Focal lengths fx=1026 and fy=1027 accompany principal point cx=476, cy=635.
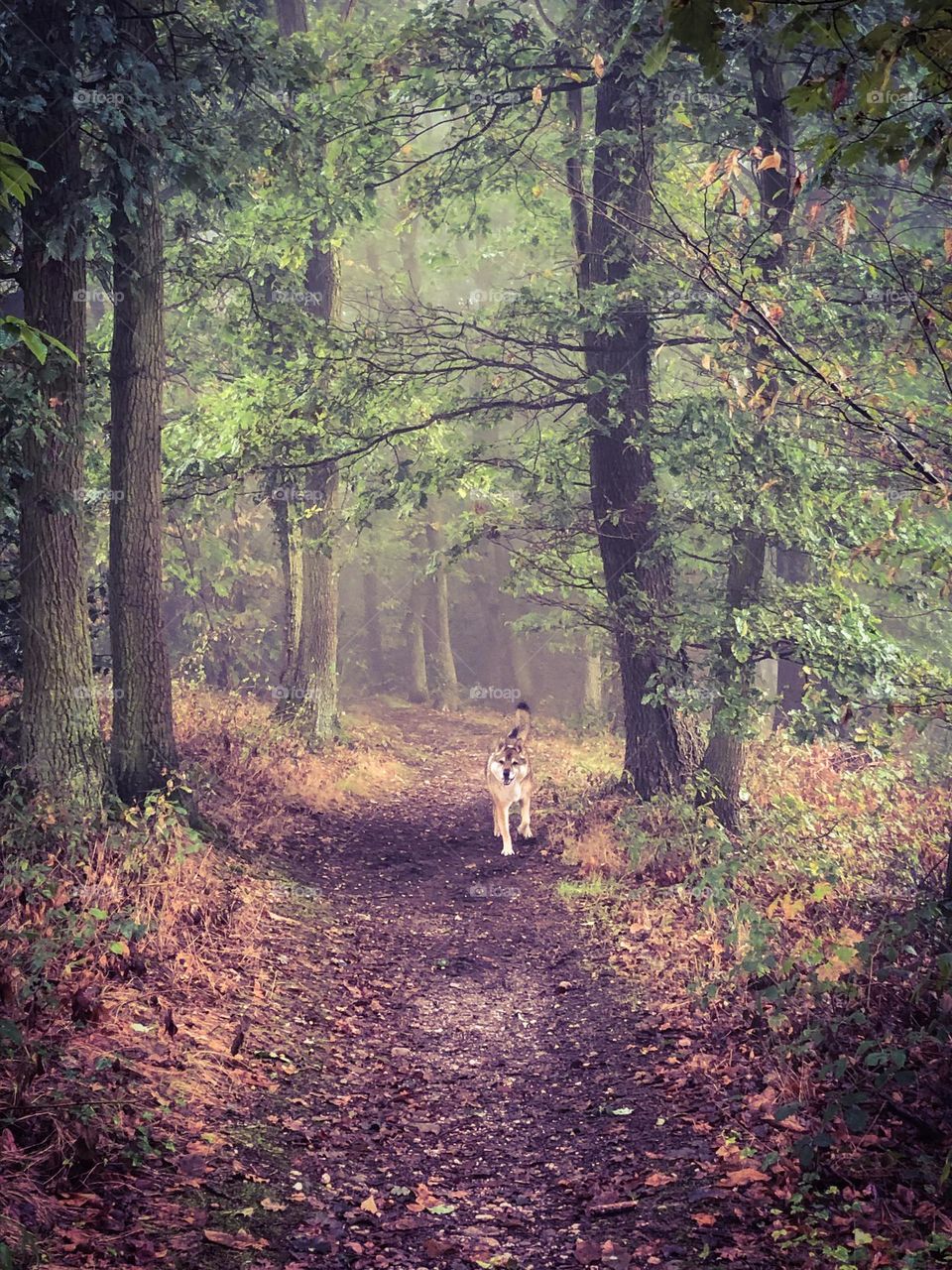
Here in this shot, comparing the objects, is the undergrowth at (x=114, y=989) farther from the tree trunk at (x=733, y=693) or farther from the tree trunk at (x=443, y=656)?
the tree trunk at (x=443, y=656)

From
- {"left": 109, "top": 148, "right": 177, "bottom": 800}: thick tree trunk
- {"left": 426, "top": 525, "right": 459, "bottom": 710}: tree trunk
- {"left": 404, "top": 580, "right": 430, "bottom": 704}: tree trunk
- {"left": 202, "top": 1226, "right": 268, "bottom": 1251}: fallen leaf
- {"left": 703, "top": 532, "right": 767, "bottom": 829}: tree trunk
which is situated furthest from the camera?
{"left": 404, "top": 580, "right": 430, "bottom": 704}: tree trunk

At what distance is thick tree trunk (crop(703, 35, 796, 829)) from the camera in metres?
11.4

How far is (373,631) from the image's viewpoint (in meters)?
39.6

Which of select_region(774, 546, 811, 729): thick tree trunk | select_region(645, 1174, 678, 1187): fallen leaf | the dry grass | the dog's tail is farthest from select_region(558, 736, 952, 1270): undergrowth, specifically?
select_region(774, 546, 811, 729): thick tree trunk

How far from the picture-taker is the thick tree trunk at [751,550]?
37.4 ft

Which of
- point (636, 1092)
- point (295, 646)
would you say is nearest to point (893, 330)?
point (636, 1092)

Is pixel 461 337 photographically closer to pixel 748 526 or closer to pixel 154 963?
pixel 748 526

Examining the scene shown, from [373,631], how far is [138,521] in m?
28.1

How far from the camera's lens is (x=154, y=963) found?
7938 mm

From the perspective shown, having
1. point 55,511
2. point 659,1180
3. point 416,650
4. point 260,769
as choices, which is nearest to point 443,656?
point 416,650

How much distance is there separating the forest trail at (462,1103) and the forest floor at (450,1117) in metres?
0.02

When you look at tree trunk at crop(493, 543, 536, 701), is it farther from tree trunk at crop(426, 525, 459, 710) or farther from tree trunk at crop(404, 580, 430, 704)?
tree trunk at crop(426, 525, 459, 710)

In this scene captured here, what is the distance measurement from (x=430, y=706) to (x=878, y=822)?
20611 millimetres

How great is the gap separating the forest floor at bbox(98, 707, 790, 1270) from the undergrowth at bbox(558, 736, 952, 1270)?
0.30m
